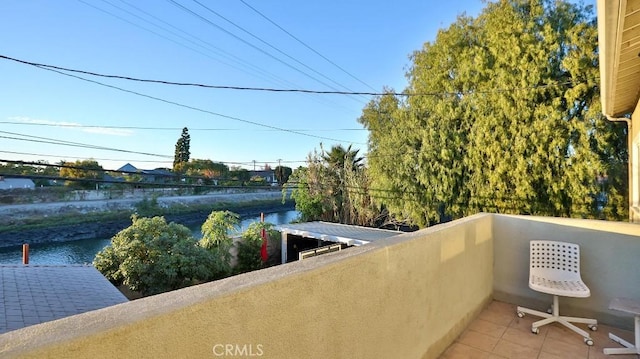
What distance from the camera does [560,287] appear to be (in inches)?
104

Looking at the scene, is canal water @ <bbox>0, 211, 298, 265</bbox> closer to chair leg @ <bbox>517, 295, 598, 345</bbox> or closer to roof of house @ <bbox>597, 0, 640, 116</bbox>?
chair leg @ <bbox>517, 295, 598, 345</bbox>

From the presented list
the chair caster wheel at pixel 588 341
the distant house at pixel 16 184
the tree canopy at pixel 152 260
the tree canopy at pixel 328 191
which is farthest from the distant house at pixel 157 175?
the distant house at pixel 16 184

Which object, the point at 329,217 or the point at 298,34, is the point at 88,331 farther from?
the point at 329,217

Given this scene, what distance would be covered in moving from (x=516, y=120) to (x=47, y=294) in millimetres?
11023

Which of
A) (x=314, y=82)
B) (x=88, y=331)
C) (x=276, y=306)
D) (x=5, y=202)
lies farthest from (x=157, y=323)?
(x=5, y=202)

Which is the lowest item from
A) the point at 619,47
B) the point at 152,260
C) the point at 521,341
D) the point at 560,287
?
the point at 152,260

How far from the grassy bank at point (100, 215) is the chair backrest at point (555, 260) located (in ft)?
79.8

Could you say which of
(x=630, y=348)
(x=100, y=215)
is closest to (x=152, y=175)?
(x=630, y=348)

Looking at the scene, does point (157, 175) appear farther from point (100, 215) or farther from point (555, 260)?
Answer: point (100, 215)

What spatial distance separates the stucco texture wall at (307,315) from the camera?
767 mm

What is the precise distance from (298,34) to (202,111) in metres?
6.12

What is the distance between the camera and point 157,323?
84cm

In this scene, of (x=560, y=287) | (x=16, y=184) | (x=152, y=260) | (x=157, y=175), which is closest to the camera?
(x=560, y=287)

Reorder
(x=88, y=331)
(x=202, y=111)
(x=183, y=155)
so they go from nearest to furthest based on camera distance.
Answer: (x=88, y=331), (x=202, y=111), (x=183, y=155)
